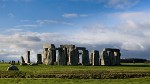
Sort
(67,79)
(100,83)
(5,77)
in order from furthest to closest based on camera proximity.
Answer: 1. (5,77)
2. (67,79)
3. (100,83)

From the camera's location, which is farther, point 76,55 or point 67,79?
point 76,55

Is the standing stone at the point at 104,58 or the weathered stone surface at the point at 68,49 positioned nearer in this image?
the weathered stone surface at the point at 68,49

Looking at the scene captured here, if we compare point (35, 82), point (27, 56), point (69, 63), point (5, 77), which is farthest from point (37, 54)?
point (35, 82)

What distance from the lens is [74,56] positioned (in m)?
69.2

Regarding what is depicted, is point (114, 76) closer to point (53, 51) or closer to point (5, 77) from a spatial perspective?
point (5, 77)

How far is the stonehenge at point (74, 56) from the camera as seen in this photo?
69250mm

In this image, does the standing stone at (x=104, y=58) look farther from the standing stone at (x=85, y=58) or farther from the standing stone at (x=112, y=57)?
the standing stone at (x=85, y=58)

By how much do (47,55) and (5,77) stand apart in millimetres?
35507

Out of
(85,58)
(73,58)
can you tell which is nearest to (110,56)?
(85,58)

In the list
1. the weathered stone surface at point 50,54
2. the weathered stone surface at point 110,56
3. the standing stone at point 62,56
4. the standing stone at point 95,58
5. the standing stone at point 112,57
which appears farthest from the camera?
the standing stone at point 112,57

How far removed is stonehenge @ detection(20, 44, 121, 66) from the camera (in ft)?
227

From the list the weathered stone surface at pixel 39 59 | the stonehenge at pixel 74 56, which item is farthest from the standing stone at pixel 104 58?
the weathered stone surface at pixel 39 59

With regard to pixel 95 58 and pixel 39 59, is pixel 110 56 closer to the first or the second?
pixel 95 58

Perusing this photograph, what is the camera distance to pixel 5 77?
3609 cm
